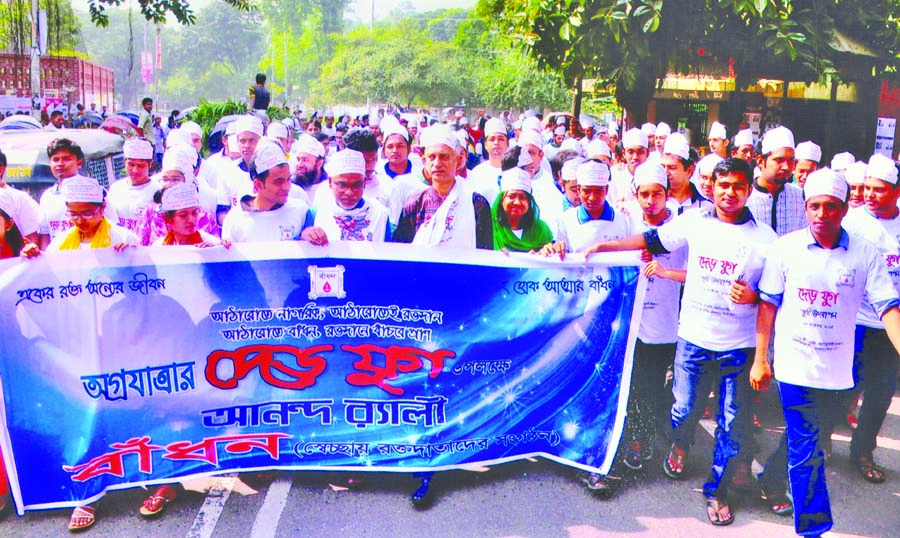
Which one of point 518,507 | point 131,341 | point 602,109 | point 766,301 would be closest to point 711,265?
point 766,301

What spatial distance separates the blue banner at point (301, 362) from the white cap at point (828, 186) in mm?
1066

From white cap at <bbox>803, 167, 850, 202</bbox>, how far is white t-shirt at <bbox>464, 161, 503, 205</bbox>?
143 inches

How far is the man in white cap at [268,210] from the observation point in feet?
17.3

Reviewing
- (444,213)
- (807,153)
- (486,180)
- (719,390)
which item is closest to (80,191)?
(444,213)

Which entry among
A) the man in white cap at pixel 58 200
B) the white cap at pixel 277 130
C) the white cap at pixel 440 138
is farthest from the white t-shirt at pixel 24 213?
the white cap at pixel 277 130

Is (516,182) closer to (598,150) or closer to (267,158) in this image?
(267,158)

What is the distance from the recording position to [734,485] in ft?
16.9

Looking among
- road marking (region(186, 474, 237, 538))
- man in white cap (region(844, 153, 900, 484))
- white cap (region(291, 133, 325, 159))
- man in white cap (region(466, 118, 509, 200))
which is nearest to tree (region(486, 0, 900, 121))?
man in white cap (region(466, 118, 509, 200))

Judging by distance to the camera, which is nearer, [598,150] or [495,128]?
[495,128]

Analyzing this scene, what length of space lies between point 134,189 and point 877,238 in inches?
200

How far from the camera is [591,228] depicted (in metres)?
5.52

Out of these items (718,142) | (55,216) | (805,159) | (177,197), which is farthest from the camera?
(718,142)

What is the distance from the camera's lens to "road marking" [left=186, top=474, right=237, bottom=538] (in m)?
4.62

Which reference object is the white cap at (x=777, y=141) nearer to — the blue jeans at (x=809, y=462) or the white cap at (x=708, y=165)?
the white cap at (x=708, y=165)
